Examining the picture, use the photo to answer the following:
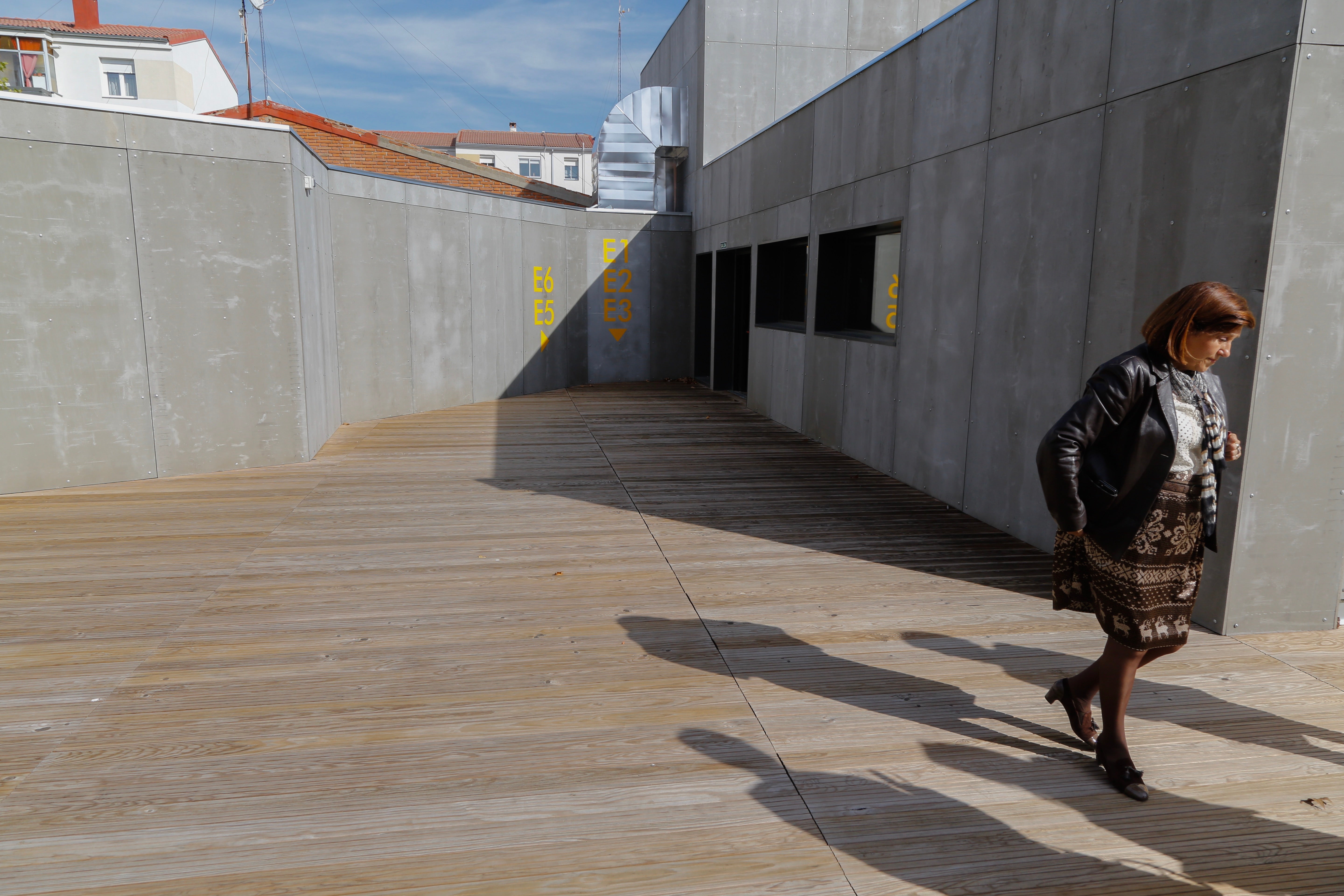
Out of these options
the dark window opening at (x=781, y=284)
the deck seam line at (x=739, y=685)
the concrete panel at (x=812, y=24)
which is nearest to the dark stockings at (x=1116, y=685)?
the deck seam line at (x=739, y=685)

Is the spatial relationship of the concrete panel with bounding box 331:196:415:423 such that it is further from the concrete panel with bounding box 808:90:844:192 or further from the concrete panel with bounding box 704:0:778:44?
the concrete panel with bounding box 704:0:778:44

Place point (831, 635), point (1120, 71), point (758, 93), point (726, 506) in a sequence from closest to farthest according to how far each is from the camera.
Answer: point (831, 635) < point (1120, 71) < point (726, 506) < point (758, 93)

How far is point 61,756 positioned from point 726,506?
15.9ft

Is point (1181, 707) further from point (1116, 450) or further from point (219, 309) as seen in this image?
point (219, 309)

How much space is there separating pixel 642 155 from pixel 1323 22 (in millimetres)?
14845

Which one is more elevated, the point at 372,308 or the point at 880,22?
the point at 880,22

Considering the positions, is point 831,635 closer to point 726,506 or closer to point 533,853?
point 533,853

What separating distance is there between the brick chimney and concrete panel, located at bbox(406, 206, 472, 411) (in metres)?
37.0

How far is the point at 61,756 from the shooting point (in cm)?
322

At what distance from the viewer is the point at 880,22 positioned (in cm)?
1512

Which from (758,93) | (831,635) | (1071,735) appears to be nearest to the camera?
(1071,735)

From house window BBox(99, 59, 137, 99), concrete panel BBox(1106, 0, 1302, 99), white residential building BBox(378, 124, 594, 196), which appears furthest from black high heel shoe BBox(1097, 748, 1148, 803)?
Result: white residential building BBox(378, 124, 594, 196)

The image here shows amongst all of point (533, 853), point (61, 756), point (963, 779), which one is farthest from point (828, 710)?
point (61, 756)

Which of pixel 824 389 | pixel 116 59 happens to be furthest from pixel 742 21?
pixel 116 59
